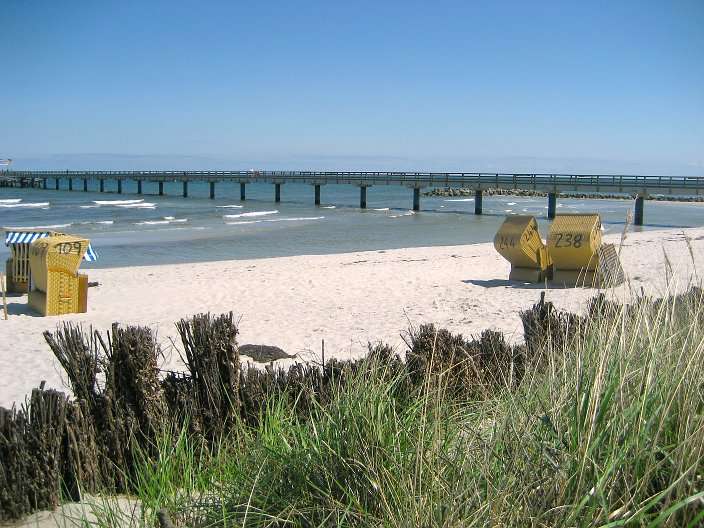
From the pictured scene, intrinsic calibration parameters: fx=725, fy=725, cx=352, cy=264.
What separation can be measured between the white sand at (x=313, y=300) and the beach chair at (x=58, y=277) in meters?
0.27

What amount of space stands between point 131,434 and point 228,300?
950cm

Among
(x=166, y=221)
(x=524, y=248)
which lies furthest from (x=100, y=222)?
(x=524, y=248)

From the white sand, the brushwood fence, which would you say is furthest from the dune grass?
the white sand

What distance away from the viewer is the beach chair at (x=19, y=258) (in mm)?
13844

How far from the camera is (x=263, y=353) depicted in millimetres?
8539

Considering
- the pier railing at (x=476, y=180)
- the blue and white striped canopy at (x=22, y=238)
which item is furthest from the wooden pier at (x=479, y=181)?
the blue and white striped canopy at (x=22, y=238)

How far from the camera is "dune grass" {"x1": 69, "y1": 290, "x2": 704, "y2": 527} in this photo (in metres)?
2.37

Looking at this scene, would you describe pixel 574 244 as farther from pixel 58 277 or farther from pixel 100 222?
pixel 100 222

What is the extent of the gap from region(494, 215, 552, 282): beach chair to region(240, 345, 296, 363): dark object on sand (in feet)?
20.9

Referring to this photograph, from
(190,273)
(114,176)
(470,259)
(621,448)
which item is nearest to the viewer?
(621,448)

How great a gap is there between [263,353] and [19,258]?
8.09 metres

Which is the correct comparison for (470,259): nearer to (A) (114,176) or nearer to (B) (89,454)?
(B) (89,454)

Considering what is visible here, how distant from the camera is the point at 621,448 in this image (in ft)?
7.84


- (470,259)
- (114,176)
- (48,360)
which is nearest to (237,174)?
(114,176)
